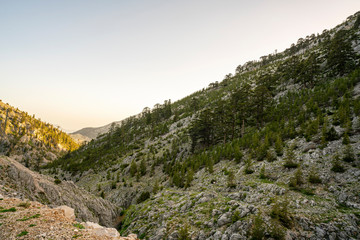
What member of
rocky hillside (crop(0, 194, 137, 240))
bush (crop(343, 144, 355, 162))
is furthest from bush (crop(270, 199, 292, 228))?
rocky hillside (crop(0, 194, 137, 240))

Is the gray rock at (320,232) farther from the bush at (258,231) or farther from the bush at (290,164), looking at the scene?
the bush at (290,164)

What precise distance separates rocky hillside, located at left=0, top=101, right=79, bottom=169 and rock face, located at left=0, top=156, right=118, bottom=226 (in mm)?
94709

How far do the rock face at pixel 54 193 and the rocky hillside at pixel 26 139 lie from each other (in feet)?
311

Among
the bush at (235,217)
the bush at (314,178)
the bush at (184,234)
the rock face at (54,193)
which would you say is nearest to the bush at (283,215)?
the bush at (235,217)

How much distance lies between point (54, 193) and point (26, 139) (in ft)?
477

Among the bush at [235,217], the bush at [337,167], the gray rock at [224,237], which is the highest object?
the bush at [235,217]

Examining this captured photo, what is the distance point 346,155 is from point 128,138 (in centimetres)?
7984

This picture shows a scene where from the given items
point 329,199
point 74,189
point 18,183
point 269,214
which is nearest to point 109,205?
point 74,189

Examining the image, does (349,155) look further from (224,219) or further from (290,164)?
(224,219)

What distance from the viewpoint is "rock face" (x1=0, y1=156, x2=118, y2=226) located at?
17.1 m

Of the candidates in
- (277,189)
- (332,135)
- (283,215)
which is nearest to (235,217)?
(283,215)

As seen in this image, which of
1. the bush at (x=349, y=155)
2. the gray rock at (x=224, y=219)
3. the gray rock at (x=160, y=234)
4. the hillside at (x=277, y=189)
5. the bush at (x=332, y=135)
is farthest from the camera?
the bush at (x=332, y=135)

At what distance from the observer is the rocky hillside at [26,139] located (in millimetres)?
105250

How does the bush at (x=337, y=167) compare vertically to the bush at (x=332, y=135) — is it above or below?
below
